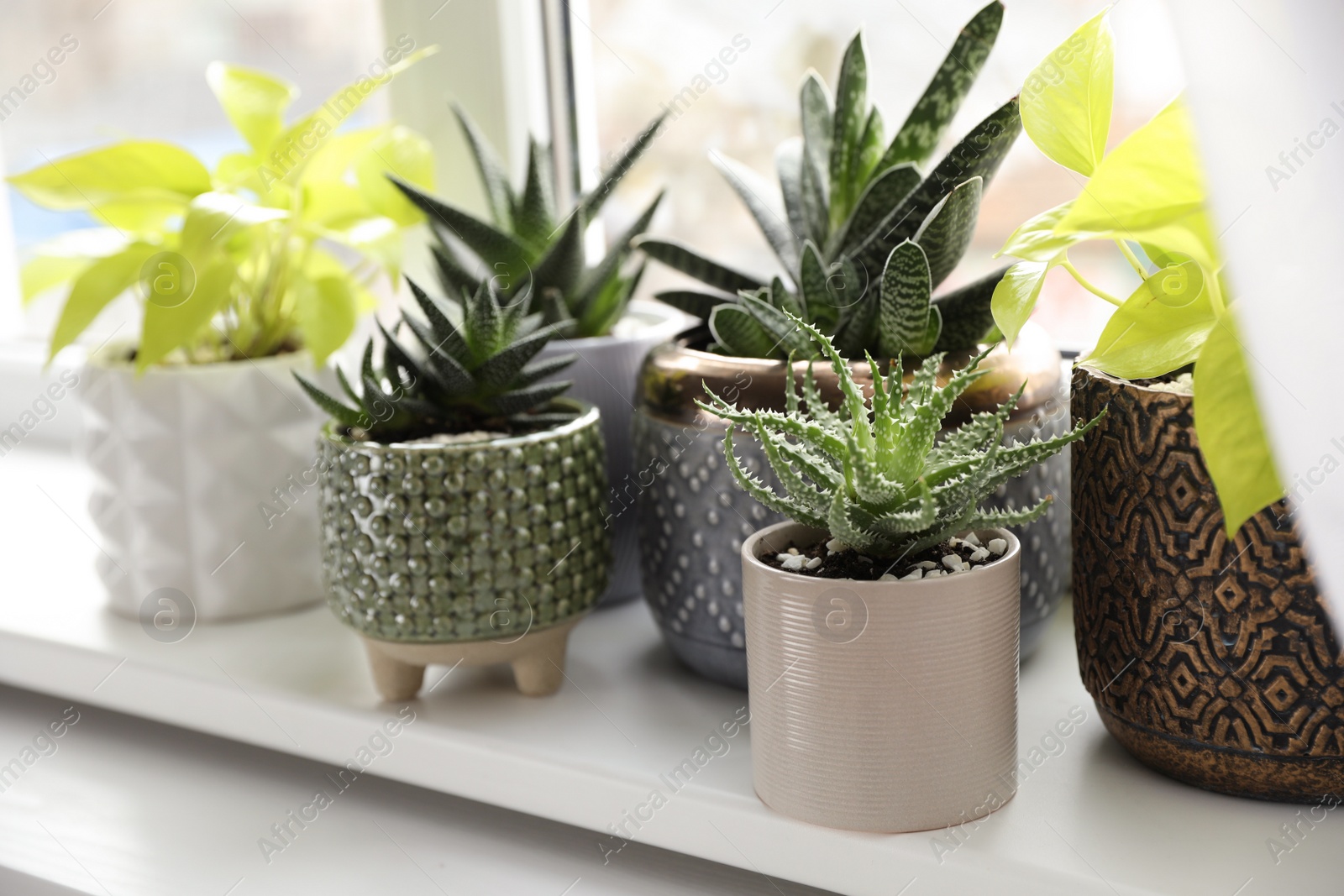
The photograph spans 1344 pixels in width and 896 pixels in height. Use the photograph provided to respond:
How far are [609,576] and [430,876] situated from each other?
0.17 metres

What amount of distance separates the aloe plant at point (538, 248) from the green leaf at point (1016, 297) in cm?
27

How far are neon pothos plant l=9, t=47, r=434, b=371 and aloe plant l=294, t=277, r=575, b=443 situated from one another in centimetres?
11

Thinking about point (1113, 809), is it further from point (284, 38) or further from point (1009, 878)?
point (284, 38)

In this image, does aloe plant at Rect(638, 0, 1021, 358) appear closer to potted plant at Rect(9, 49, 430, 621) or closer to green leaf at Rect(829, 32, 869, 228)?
green leaf at Rect(829, 32, 869, 228)

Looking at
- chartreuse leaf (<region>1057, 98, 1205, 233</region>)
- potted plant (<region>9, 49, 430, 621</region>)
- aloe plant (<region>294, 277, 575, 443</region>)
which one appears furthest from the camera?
potted plant (<region>9, 49, 430, 621</region>)

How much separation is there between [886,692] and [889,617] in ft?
0.09

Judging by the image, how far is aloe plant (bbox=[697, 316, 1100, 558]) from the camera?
0.43 meters

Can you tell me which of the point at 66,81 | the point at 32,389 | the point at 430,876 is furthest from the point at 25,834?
the point at 66,81

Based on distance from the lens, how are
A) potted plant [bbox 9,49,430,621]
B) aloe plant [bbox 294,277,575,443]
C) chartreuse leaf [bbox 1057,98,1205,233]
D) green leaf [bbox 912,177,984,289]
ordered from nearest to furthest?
1. chartreuse leaf [bbox 1057,98,1205,233]
2. green leaf [bbox 912,177,984,289]
3. aloe plant [bbox 294,277,575,443]
4. potted plant [bbox 9,49,430,621]

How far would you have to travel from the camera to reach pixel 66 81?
116 centimetres

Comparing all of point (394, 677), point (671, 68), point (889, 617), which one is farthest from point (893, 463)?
point (671, 68)

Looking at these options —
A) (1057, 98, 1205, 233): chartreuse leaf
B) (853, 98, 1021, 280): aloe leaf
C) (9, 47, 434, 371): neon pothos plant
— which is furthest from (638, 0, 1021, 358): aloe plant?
(9, 47, 434, 371): neon pothos plant

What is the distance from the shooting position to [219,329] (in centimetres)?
74

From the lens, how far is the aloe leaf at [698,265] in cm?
59
